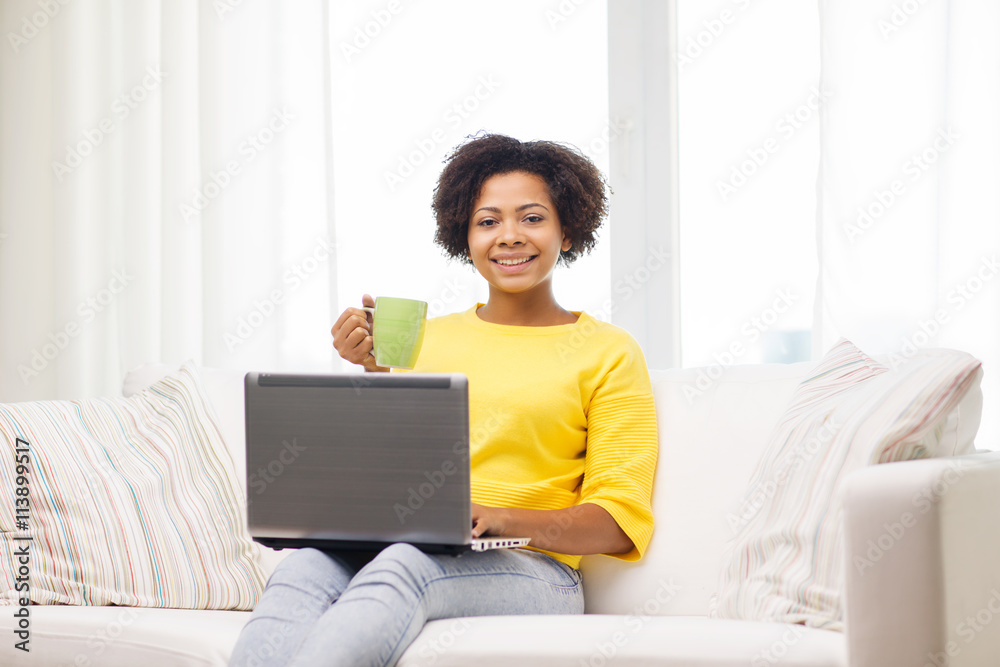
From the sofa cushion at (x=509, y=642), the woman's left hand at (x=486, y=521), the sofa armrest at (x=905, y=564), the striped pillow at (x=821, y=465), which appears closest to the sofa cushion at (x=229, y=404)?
the sofa cushion at (x=509, y=642)

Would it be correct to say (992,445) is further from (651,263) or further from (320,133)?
(320,133)

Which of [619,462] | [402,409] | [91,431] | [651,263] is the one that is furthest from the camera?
[651,263]

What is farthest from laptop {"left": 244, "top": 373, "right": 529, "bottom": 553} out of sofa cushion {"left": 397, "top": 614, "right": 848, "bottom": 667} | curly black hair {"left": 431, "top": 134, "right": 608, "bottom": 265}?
curly black hair {"left": 431, "top": 134, "right": 608, "bottom": 265}

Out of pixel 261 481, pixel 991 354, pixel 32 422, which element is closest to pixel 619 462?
pixel 261 481

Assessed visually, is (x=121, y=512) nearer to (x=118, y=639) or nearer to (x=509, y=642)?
(x=118, y=639)

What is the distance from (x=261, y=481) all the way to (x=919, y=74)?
1.64 meters

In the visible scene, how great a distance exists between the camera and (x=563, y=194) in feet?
5.61

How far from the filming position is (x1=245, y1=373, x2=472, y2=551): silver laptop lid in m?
1.17

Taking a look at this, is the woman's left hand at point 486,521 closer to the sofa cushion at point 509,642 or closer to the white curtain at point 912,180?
the sofa cushion at point 509,642

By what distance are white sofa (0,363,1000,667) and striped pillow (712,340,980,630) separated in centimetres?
6

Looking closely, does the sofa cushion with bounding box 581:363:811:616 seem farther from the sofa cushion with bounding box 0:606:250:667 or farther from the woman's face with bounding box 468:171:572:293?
the sofa cushion with bounding box 0:606:250:667

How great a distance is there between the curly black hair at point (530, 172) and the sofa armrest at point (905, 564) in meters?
0.84

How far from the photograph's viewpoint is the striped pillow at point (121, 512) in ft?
4.90

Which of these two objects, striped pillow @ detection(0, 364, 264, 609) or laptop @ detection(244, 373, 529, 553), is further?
striped pillow @ detection(0, 364, 264, 609)
